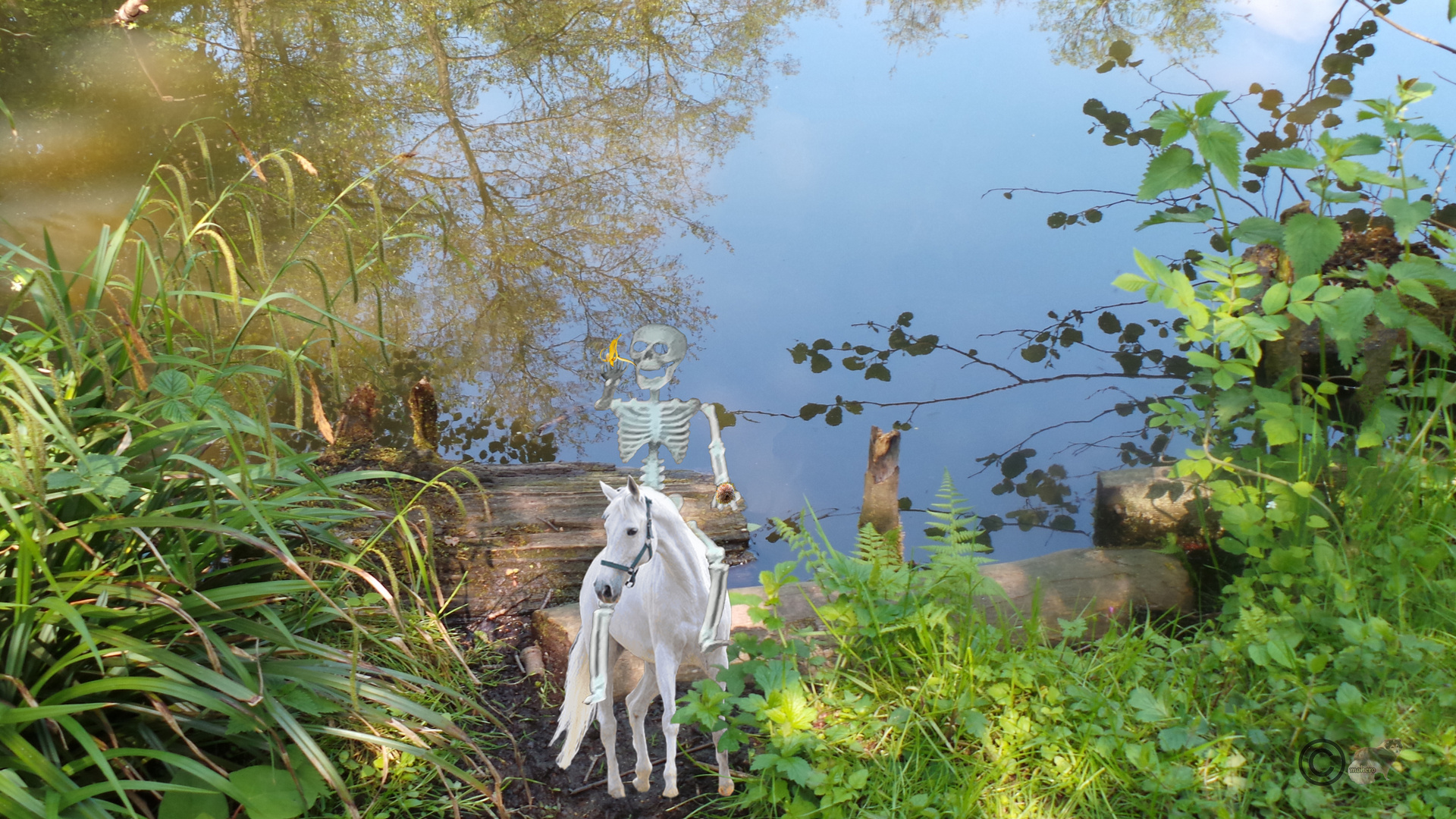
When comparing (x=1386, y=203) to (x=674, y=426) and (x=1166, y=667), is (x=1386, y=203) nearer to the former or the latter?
(x=1166, y=667)

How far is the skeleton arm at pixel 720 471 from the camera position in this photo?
194cm

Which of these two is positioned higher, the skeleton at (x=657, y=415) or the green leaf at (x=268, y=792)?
the skeleton at (x=657, y=415)

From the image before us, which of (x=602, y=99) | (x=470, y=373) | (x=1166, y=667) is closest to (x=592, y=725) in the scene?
(x=1166, y=667)

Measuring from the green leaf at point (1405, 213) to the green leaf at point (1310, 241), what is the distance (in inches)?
4.8

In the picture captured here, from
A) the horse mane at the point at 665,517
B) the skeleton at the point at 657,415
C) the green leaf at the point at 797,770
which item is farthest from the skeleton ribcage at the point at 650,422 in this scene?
the green leaf at the point at 797,770

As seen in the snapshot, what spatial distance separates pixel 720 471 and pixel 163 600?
1.19m

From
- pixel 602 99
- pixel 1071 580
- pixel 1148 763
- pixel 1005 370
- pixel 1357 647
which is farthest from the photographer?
pixel 602 99

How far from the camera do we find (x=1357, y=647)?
2.00 metres

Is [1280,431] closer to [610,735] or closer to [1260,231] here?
[1260,231]

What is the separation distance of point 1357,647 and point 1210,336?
83 cm

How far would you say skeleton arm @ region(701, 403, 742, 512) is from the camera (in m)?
1.94

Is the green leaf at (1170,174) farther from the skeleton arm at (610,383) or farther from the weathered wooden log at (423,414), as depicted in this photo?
the weathered wooden log at (423,414)

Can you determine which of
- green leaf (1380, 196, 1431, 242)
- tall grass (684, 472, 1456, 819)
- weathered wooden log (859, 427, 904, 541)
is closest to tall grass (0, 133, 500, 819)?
tall grass (684, 472, 1456, 819)

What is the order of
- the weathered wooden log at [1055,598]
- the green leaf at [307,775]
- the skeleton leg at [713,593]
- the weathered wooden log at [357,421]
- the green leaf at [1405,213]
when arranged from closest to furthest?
the green leaf at [307,775], the skeleton leg at [713,593], the green leaf at [1405,213], the weathered wooden log at [1055,598], the weathered wooden log at [357,421]
